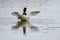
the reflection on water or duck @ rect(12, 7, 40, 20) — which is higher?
duck @ rect(12, 7, 40, 20)

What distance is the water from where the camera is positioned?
1129mm

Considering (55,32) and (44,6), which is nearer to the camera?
(55,32)

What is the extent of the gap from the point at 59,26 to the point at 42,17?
0.15m

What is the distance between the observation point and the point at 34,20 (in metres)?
1.19

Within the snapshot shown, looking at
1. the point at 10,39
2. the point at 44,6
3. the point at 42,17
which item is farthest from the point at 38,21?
the point at 10,39

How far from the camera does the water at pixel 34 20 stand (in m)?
1.13

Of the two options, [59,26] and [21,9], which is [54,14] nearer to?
[59,26]

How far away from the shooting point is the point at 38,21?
3.93ft

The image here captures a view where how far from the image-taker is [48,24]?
119cm

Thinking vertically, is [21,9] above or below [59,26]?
above

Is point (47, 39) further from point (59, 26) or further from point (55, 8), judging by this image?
point (55, 8)

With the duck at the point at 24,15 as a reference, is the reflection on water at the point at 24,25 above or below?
below

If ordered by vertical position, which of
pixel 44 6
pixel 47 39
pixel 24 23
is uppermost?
pixel 44 6

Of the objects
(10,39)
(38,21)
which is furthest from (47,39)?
(10,39)
